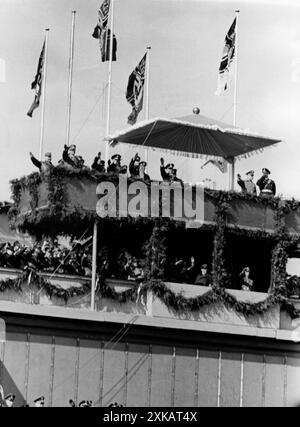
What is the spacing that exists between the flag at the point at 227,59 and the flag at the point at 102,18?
13.5 feet

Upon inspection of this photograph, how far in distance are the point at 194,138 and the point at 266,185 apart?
8.69 ft

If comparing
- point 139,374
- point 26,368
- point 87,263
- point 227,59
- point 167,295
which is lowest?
point 139,374

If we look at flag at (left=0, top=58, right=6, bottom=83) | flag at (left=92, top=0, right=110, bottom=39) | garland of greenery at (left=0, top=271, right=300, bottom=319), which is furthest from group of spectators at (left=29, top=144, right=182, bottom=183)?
flag at (left=92, top=0, right=110, bottom=39)

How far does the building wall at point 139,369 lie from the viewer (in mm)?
39656

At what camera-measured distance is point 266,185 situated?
4359cm

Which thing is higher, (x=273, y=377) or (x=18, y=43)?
(x=18, y=43)

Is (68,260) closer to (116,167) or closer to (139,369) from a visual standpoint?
(116,167)

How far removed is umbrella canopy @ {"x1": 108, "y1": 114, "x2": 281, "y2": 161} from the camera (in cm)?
4294

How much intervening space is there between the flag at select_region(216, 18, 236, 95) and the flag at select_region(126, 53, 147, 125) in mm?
2336

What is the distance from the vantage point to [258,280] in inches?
1752

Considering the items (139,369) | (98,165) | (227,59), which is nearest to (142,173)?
(98,165)
